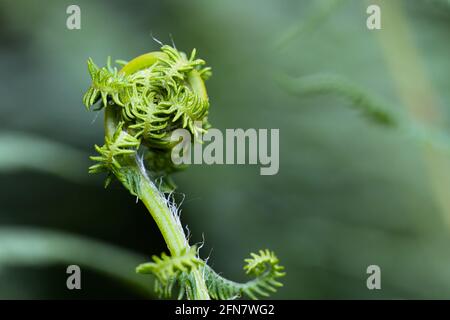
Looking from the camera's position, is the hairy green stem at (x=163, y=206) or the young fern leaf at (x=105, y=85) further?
the young fern leaf at (x=105, y=85)

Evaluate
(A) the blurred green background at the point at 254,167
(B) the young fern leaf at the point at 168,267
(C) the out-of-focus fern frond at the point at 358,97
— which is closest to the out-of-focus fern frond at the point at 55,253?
(A) the blurred green background at the point at 254,167

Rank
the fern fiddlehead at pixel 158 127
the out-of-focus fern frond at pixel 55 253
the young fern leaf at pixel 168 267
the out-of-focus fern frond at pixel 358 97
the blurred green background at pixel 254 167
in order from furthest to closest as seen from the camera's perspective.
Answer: the blurred green background at pixel 254 167, the out-of-focus fern frond at pixel 55 253, the out-of-focus fern frond at pixel 358 97, the fern fiddlehead at pixel 158 127, the young fern leaf at pixel 168 267

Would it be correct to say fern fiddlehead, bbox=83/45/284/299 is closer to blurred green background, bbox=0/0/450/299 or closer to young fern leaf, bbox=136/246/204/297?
young fern leaf, bbox=136/246/204/297

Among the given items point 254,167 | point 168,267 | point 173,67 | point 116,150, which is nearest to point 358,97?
point 173,67

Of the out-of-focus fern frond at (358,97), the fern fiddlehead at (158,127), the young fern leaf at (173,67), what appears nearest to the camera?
the fern fiddlehead at (158,127)

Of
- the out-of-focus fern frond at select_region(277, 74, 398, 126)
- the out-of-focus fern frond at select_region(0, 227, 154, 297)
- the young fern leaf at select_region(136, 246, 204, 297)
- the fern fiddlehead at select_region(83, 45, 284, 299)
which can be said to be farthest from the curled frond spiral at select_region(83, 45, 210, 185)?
the out-of-focus fern frond at select_region(0, 227, 154, 297)

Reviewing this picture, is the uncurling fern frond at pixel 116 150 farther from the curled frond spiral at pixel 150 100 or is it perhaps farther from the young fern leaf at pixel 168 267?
the young fern leaf at pixel 168 267
